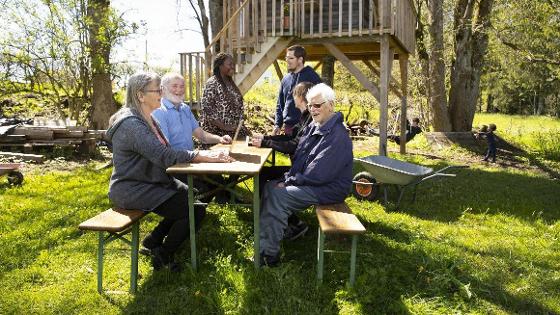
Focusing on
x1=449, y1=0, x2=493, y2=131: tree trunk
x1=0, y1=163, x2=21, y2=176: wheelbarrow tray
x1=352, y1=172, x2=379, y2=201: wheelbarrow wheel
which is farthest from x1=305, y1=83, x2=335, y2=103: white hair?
x1=449, y1=0, x2=493, y2=131: tree trunk

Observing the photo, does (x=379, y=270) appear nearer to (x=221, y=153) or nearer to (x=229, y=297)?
(x=229, y=297)

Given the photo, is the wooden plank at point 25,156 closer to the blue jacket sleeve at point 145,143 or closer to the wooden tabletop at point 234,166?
the wooden tabletop at point 234,166

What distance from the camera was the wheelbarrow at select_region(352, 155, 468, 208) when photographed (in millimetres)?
5684

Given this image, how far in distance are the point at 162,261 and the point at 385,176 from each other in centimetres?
324

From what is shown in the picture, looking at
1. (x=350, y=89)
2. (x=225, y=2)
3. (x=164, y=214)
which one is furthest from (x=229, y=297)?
(x=350, y=89)

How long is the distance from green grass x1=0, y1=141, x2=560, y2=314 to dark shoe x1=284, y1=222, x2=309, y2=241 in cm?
6

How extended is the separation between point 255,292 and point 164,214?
0.96 meters

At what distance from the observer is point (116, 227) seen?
121 inches

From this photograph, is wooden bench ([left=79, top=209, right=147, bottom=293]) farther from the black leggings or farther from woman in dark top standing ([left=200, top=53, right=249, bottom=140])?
woman in dark top standing ([left=200, top=53, right=249, bottom=140])

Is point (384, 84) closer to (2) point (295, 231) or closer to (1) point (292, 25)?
(1) point (292, 25)

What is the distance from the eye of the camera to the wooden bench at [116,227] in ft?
10.2

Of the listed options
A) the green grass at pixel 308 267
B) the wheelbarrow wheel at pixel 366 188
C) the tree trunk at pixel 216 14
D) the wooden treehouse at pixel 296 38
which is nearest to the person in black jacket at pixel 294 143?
the green grass at pixel 308 267

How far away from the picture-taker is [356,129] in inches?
656

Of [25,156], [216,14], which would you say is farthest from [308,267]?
[216,14]
